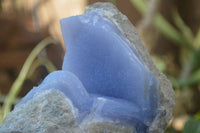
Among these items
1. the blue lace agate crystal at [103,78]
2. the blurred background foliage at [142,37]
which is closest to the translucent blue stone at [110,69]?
the blue lace agate crystal at [103,78]

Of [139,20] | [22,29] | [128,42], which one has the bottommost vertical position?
[22,29]

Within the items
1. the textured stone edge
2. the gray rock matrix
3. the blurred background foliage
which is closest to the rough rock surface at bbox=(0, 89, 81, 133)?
the gray rock matrix

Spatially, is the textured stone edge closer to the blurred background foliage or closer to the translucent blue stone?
the translucent blue stone

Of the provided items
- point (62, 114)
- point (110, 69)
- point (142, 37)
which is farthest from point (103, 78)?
point (142, 37)

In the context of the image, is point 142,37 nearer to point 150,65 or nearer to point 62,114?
point 150,65

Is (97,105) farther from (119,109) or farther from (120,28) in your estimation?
(120,28)

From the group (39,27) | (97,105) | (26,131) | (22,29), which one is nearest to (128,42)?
(97,105)
